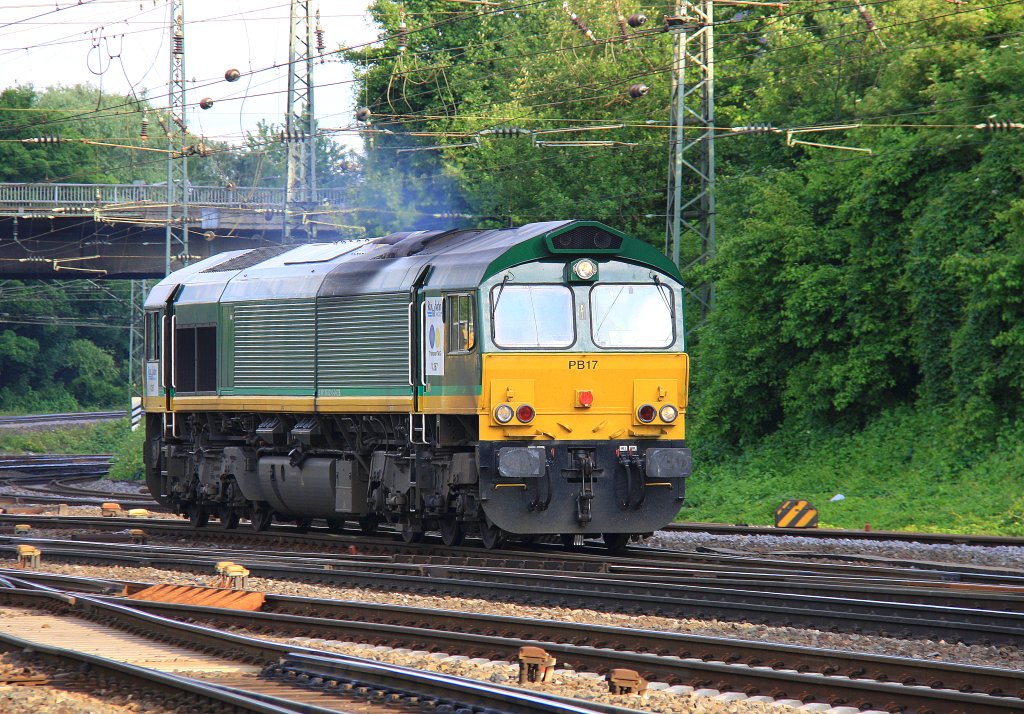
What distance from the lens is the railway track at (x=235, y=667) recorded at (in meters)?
7.80

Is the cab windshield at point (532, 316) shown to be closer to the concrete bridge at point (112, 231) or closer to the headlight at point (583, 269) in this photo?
the headlight at point (583, 269)

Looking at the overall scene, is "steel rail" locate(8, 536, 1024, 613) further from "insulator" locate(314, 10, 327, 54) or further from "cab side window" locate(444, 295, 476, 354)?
"insulator" locate(314, 10, 327, 54)

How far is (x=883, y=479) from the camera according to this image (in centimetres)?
2409

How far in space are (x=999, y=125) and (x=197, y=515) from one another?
14.5 m

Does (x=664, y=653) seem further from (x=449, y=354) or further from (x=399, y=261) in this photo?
(x=399, y=261)

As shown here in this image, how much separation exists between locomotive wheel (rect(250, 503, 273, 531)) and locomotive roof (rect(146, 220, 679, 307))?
308 cm

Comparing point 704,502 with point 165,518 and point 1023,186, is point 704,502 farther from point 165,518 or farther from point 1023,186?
point 165,518

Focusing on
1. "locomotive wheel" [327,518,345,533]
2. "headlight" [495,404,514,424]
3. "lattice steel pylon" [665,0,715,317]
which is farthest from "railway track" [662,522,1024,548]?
"lattice steel pylon" [665,0,715,317]

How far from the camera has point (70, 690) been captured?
8.73 m

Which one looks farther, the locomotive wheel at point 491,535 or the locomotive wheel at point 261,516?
the locomotive wheel at point 261,516

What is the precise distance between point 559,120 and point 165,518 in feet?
50.7

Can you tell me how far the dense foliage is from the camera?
23.4 meters

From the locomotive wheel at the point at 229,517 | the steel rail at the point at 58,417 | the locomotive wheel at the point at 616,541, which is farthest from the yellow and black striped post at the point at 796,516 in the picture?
the steel rail at the point at 58,417

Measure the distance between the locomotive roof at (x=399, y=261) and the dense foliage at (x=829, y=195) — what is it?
7613 mm
